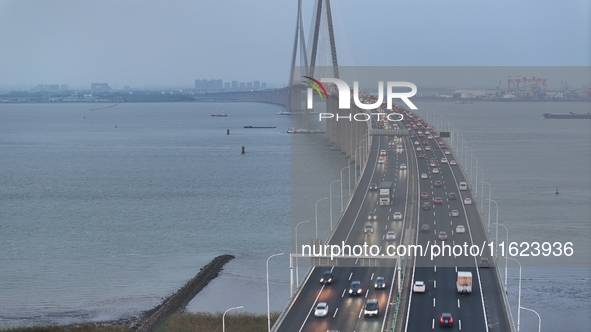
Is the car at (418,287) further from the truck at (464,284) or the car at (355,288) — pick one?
the car at (355,288)

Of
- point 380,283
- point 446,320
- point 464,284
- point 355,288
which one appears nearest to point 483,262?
point 464,284

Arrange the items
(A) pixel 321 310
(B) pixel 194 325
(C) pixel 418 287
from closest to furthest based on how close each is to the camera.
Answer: (A) pixel 321 310, (C) pixel 418 287, (B) pixel 194 325

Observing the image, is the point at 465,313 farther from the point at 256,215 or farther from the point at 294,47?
the point at 294,47

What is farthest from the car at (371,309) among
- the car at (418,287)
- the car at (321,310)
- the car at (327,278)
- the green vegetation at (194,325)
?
the green vegetation at (194,325)

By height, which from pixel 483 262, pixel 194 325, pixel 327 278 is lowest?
pixel 194 325

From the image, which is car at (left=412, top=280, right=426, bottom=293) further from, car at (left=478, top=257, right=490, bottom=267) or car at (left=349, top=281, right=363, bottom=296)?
car at (left=478, top=257, right=490, bottom=267)

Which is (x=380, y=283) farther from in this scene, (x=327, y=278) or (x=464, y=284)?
(x=464, y=284)

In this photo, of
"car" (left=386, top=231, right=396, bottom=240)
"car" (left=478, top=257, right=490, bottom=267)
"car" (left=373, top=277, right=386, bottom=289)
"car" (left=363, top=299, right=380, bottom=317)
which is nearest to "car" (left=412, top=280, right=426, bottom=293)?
"car" (left=373, top=277, right=386, bottom=289)
